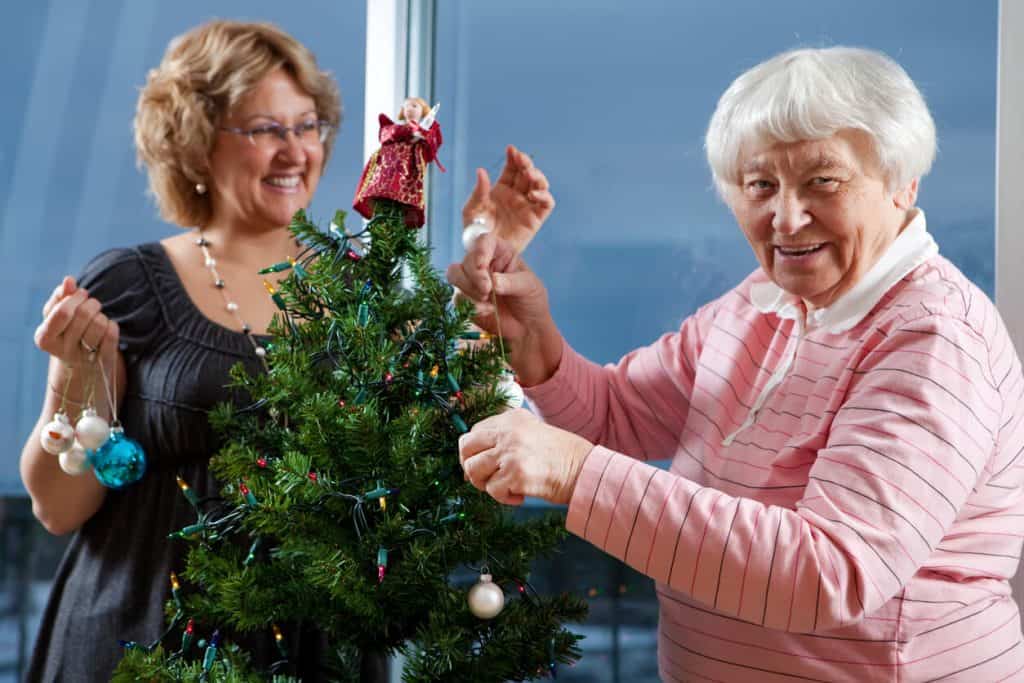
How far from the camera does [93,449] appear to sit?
1538 millimetres

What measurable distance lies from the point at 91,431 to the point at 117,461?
0.06 meters

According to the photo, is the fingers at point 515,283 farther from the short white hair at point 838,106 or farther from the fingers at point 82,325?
the fingers at point 82,325

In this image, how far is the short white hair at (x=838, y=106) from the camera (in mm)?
1204

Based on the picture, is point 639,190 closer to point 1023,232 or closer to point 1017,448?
point 1023,232

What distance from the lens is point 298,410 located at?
1207 mm

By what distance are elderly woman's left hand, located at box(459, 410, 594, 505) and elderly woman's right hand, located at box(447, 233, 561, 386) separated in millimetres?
231

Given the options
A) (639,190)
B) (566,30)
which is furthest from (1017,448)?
(566,30)

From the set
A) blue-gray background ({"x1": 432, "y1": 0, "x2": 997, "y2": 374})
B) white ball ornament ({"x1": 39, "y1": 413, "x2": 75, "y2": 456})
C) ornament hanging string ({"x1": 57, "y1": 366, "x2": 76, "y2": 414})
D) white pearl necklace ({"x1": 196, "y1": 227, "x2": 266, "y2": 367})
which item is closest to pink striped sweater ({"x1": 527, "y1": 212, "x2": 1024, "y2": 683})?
blue-gray background ({"x1": 432, "y1": 0, "x2": 997, "y2": 374})

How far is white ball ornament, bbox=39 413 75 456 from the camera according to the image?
1.52 meters

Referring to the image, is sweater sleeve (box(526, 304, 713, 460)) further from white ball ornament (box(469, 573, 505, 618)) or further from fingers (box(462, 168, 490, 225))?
white ball ornament (box(469, 573, 505, 618))

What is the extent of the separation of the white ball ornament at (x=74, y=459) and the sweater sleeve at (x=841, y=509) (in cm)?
81

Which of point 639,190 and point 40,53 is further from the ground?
point 40,53

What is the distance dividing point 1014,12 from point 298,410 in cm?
120

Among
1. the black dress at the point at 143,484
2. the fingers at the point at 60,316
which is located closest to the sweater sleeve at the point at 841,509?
the black dress at the point at 143,484
